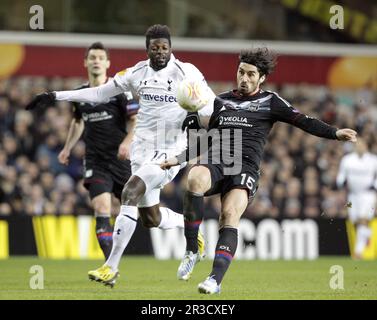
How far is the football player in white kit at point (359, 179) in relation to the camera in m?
18.3

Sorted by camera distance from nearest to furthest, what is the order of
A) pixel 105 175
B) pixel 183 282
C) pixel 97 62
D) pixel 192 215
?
1. pixel 192 215
2. pixel 183 282
3. pixel 97 62
4. pixel 105 175

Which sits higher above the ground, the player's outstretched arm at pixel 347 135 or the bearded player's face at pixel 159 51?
the bearded player's face at pixel 159 51

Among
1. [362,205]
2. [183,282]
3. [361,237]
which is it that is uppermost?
[183,282]

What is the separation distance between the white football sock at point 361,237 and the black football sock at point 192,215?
7.96 m

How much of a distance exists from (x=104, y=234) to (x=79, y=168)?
7.87 m

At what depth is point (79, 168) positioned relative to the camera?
19.8m

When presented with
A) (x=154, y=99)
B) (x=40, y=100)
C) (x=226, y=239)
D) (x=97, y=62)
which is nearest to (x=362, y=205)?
(x=97, y=62)

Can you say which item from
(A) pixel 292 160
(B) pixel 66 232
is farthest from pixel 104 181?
(A) pixel 292 160

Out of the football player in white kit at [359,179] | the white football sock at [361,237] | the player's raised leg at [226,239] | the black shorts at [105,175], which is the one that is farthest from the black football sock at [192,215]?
the football player in white kit at [359,179]

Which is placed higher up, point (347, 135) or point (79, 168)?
point (347, 135)

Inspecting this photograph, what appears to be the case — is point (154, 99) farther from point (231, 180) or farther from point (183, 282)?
point (183, 282)

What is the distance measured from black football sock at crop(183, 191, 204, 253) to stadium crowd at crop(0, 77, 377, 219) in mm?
8108

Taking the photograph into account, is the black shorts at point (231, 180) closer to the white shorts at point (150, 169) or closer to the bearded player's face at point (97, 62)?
the white shorts at point (150, 169)

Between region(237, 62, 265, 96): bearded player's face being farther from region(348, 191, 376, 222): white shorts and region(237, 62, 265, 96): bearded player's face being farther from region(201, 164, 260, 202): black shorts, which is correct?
region(348, 191, 376, 222): white shorts
